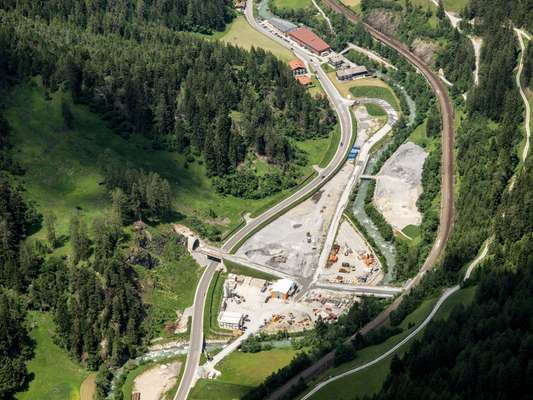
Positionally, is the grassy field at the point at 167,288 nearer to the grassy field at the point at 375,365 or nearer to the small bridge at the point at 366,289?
the small bridge at the point at 366,289

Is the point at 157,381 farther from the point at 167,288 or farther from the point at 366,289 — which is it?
the point at 366,289

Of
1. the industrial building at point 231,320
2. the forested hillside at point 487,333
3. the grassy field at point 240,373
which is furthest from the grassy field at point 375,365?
the industrial building at point 231,320

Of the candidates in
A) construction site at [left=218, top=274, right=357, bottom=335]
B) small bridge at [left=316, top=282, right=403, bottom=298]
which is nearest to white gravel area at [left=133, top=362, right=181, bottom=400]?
construction site at [left=218, top=274, right=357, bottom=335]

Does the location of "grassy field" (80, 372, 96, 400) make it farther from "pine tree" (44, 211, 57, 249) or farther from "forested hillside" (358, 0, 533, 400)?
"forested hillside" (358, 0, 533, 400)

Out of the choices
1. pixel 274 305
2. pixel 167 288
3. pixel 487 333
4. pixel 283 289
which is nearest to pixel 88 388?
pixel 167 288

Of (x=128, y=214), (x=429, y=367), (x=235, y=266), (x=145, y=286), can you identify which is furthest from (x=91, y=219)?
(x=429, y=367)
